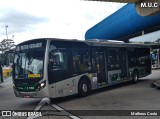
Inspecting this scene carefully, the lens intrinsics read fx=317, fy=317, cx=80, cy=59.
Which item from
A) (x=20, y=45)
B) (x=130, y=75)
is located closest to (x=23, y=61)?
(x=20, y=45)

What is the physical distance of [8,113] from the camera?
12.0 m

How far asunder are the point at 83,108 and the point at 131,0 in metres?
10.9

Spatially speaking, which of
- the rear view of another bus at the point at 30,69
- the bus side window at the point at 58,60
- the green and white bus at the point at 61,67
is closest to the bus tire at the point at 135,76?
the green and white bus at the point at 61,67

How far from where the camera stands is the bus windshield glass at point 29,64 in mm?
13633

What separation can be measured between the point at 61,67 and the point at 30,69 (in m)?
1.45

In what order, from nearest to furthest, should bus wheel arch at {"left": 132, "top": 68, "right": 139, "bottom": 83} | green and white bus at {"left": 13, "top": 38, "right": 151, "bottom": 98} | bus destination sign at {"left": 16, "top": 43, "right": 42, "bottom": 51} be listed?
green and white bus at {"left": 13, "top": 38, "right": 151, "bottom": 98} < bus destination sign at {"left": 16, "top": 43, "right": 42, "bottom": 51} < bus wheel arch at {"left": 132, "top": 68, "right": 139, "bottom": 83}

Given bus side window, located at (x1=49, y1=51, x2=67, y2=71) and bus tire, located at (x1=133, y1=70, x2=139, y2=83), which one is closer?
bus side window, located at (x1=49, y1=51, x2=67, y2=71)

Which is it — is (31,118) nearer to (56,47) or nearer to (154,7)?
(56,47)

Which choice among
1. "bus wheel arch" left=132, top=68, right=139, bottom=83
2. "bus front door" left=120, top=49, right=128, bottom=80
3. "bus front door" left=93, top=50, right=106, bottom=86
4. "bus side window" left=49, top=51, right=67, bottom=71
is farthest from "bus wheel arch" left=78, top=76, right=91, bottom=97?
"bus wheel arch" left=132, top=68, right=139, bottom=83

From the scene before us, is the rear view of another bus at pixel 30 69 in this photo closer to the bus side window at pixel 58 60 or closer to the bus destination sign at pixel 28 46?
the bus destination sign at pixel 28 46

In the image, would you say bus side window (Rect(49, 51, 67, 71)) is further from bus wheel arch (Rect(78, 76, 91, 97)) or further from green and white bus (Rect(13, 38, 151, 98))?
bus wheel arch (Rect(78, 76, 91, 97))

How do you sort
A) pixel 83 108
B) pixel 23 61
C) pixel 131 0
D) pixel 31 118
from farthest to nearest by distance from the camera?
pixel 131 0 < pixel 23 61 < pixel 83 108 < pixel 31 118

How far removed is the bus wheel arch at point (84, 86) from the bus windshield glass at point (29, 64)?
9.16 feet

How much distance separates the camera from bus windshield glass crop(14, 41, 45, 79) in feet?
44.7
